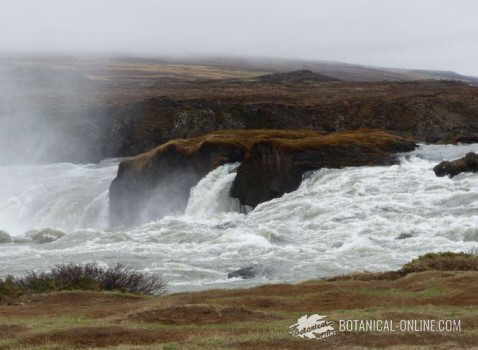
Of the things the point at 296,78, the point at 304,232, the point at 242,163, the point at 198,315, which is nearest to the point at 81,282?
the point at 198,315

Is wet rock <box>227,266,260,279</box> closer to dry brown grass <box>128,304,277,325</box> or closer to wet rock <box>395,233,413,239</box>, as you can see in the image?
wet rock <box>395,233,413,239</box>

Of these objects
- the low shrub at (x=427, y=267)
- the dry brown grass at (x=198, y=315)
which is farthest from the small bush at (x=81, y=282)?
the dry brown grass at (x=198, y=315)

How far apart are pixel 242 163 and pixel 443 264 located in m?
22.4

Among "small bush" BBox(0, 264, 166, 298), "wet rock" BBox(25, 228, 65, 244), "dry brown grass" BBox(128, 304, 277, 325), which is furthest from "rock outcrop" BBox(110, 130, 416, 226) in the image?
"dry brown grass" BBox(128, 304, 277, 325)

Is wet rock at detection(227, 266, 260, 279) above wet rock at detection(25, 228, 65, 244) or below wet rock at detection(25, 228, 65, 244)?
above

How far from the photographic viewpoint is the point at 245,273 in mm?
25047

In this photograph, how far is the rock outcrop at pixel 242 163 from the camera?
1620 inches

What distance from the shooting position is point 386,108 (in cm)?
7225

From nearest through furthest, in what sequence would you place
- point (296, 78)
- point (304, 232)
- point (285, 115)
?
point (304, 232), point (285, 115), point (296, 78)

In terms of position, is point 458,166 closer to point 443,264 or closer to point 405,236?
point 405,236

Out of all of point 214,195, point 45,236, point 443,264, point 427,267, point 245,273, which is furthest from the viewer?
point 214,195

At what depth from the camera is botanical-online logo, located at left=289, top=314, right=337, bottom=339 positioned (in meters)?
11.6

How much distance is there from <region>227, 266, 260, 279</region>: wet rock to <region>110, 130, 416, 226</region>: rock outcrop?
14580 mm

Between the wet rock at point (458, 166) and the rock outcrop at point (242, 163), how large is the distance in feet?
17.0
